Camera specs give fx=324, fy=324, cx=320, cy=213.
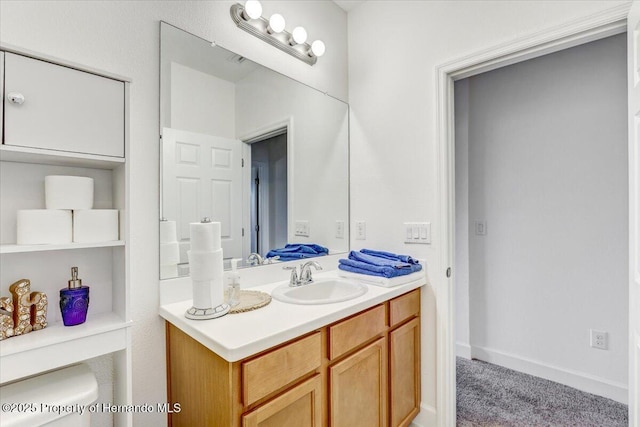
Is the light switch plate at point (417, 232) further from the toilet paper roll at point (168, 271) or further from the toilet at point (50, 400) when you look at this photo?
the toilet at point (50, 400)

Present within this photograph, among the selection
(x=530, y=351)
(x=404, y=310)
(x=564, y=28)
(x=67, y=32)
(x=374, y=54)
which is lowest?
(x=530, y=351)

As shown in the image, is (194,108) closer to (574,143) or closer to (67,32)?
(67,32)

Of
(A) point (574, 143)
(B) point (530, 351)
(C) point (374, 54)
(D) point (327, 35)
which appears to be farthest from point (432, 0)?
(B) point (530, 351)

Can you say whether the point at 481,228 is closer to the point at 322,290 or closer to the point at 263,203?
the point at 322,290

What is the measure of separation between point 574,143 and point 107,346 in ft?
9.27

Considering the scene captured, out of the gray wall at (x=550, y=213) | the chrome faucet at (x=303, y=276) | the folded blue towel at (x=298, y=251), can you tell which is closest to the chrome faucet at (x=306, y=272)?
the chrome faucet at (x=303, y=276)

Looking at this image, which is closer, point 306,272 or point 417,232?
point 306,272

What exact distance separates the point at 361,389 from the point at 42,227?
1.28m

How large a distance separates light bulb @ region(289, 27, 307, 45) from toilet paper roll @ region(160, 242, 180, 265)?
1273mm

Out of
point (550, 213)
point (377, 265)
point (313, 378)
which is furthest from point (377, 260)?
point (550, 213)

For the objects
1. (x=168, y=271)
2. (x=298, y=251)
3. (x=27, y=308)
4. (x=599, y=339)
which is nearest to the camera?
(x=27, y=308)

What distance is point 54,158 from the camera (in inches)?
38.7

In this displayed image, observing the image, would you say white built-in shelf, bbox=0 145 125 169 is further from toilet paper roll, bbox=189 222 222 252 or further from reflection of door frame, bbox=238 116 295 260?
reflection of door frame, bbox=238 116 295 260

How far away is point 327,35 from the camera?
2061 millimetres
